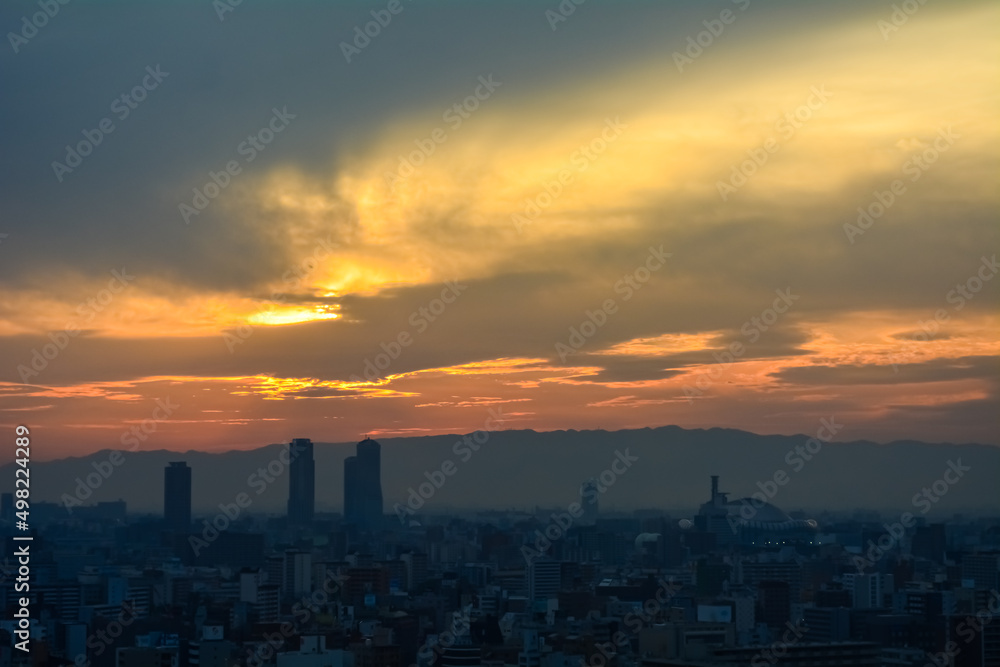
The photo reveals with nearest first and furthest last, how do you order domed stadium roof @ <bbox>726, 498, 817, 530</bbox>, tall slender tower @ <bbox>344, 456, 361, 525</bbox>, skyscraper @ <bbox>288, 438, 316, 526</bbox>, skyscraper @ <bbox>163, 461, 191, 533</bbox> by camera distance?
skyscraper @ <bbox>163, 461, 191, 533</bbox> < skyscraper @ <bbox>288, 438, 316, 526</bbox> < tall slender tower @ <bbox>344, 456, 361, 525</bbox> < domed stadium roof @ <bbox>726, 498, 817, 530</bbox>

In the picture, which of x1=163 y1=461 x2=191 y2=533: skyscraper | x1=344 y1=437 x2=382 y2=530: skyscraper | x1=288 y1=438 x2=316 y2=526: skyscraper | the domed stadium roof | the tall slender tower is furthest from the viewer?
the domed stadium roof

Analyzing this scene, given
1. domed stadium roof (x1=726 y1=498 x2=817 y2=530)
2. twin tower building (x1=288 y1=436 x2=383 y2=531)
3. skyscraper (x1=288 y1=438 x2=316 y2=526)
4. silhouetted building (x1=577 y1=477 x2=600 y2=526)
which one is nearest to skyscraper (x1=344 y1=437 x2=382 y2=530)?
twin tower building (x1=288 y1=436 x2=383 y2=531)

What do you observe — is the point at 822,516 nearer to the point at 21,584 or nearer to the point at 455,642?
the point at 455,642

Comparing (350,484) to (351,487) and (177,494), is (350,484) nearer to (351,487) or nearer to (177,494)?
(351,487)

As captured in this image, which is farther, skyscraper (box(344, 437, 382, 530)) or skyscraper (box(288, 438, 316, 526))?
skyscraper (box(344, 437, 382, 530))

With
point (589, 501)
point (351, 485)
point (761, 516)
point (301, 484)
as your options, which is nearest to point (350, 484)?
point (351, 485)

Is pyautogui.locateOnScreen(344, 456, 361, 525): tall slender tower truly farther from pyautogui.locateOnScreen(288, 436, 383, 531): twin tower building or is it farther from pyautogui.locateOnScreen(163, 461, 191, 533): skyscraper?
pyautogui.locateOnScreen(163, 461, 191, 533): skyscraper
